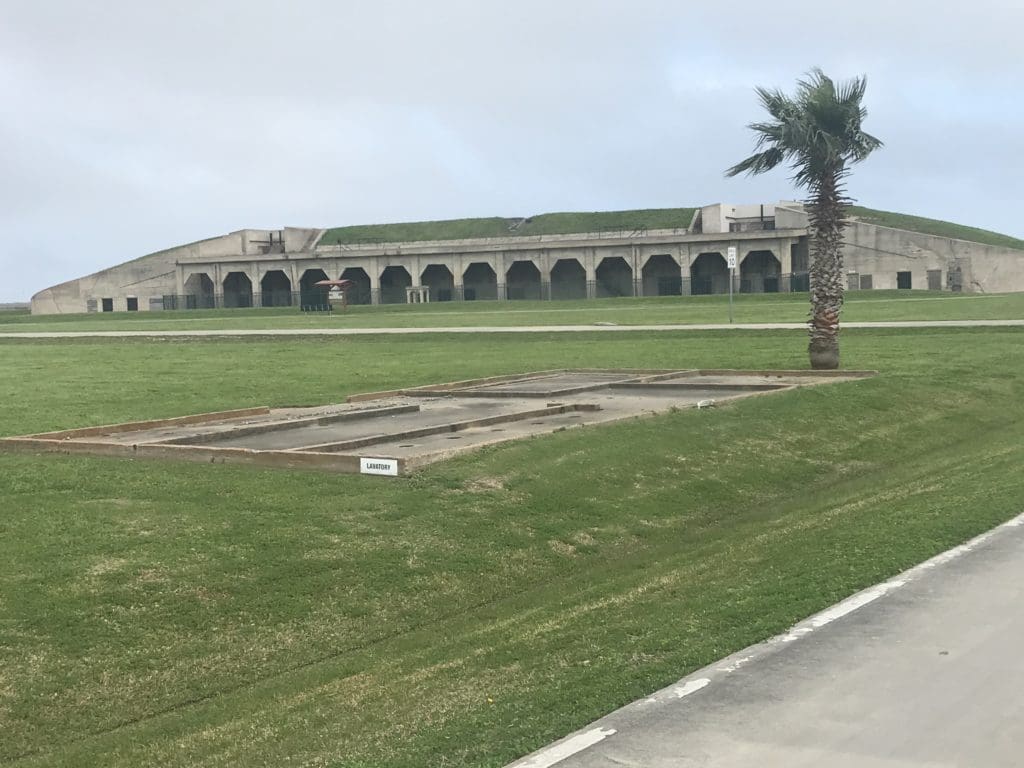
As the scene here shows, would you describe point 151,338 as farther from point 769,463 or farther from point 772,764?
point 772,764

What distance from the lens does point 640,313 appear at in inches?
2254

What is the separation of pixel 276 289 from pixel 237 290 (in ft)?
16.3

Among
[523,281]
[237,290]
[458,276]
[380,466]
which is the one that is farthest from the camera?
[237,290]

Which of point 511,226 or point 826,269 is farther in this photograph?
point 511,226

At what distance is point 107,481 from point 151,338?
114 feet

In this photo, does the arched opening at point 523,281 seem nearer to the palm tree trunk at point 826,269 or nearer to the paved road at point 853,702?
the palm tree trunk at point 826,269

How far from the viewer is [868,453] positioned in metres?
17.8

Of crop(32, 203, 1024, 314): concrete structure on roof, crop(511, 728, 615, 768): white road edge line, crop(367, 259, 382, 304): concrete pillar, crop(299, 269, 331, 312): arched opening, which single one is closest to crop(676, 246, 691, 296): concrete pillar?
crop(32, 203, 1024, 314): concrete structure on roof

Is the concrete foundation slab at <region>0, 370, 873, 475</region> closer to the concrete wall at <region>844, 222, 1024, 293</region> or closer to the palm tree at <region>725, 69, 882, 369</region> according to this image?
the palm tree at <region>725, 69, 882, 369</region>

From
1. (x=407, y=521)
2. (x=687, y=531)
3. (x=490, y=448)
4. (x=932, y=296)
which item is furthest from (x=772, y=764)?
(x=932, y=296)

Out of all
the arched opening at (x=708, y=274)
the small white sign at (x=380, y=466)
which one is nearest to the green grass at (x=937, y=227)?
the arched opening at (x=708, y=274)

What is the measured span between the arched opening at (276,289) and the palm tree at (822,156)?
3195 inches

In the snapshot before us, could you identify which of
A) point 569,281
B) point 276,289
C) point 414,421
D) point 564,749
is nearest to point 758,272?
point 569,281

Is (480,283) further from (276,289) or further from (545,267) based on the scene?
(276,289)
